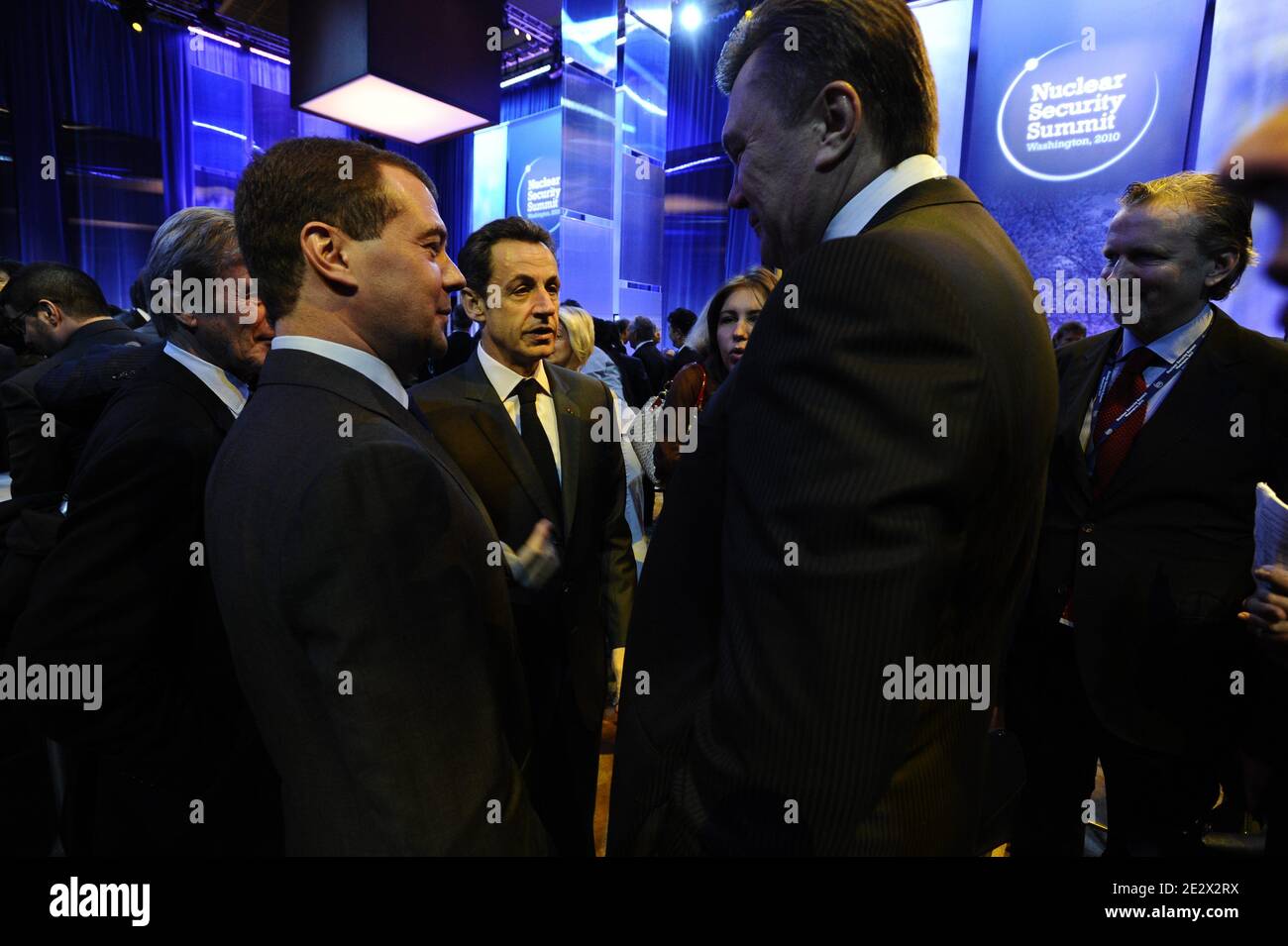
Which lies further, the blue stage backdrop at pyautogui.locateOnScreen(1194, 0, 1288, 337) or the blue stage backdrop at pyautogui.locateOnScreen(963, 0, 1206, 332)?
the blue stage backdrop at pyautogui.locateOnScreen(963, 0, 1206, 332)

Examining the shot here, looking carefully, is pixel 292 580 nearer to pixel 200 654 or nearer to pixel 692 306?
Answer: pixel 200 654

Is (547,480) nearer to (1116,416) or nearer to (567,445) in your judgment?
(567,445)

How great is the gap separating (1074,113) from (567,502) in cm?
649

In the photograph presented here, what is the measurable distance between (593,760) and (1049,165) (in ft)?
21.8

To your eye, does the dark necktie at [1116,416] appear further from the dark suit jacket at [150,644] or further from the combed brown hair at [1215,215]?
the dark suit jacket at [150,644]

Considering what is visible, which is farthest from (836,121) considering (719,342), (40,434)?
(40,434)

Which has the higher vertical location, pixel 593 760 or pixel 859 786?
pixel 859 786

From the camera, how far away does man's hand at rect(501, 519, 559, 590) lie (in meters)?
1.63

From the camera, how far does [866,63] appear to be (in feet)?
2.45

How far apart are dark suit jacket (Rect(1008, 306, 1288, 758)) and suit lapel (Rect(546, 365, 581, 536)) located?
1.36 meters

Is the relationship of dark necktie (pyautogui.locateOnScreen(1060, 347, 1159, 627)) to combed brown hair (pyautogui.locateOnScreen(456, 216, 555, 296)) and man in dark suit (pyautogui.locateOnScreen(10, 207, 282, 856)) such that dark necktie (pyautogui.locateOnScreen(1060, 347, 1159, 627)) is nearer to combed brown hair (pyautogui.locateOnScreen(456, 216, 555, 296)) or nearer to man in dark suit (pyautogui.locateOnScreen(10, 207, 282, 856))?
combed brown hair (pyautogui.locateOnScreen(456, 216, 555, 296))

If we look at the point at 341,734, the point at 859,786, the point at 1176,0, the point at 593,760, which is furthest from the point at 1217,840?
the point at 1176,0

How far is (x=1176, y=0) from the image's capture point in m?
5.23

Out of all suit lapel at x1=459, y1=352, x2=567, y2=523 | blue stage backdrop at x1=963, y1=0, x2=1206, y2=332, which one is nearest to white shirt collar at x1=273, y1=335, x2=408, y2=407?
suit lapel at x1=459, y1=352, x2=567, y2=523
